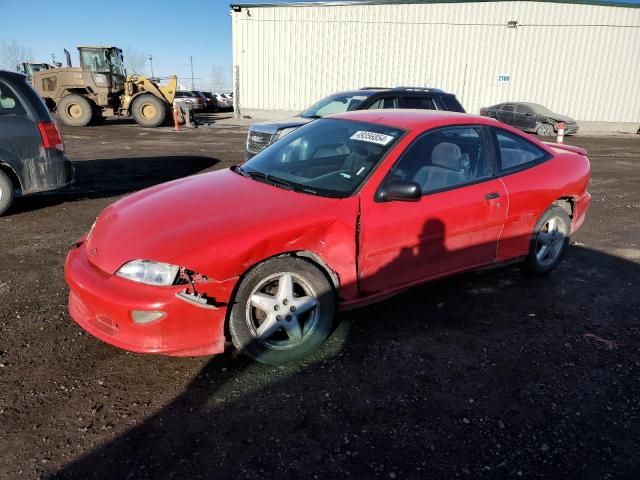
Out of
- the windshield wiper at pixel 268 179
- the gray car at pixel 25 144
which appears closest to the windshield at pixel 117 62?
the gray car at pixel 25 144

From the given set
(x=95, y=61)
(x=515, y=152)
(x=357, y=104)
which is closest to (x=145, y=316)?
(x=515, y=152)

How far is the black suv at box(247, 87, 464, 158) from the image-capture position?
8.20 meters

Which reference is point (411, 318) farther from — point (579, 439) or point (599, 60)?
point (599, 60)

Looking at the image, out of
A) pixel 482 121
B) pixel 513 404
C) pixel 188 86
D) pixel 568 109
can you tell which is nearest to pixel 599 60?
pixel 568 109

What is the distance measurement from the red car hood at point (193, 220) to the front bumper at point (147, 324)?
5.9 inches

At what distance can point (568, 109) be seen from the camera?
84.7ft

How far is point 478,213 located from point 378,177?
3.09 feet

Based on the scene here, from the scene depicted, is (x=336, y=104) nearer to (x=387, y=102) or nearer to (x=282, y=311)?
(x=387, y=102)

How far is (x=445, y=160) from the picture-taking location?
3.69 m

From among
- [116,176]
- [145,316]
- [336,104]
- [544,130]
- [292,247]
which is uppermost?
[336,104]

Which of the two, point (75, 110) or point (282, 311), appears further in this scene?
point (75, 110)

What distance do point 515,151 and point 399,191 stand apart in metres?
1.62

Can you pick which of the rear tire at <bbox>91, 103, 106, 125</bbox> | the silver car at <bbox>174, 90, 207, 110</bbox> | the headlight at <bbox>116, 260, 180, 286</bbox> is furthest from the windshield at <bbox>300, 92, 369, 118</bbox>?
the silver car at <bbox>174, 90, 207, 110</bbox>

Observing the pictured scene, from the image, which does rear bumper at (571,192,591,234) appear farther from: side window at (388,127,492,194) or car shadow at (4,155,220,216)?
car shadow at (4,155,220,216)
